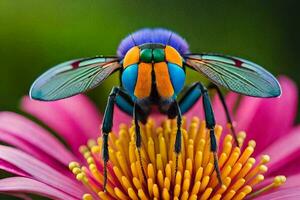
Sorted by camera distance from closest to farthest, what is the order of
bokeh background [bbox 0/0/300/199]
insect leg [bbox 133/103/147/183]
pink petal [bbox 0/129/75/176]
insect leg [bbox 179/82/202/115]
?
1. insect leg [bbox 133/103/147/183]
2. insect leg [bbox 179/82/202/115]
3. pink petal [bbox 0/129/75/176]
4. bokeh background [bbox 0/0/300/199]

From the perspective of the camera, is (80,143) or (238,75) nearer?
(238,75)

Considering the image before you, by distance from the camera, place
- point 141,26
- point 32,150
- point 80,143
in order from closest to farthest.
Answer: point 32,150, point 80,143, point 141,26

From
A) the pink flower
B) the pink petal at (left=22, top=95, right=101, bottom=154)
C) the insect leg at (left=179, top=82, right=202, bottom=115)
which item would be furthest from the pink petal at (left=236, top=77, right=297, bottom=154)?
the pink petal at (left=22, top=95, right=101, bottom=154)

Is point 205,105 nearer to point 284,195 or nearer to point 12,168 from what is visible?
point 284,195

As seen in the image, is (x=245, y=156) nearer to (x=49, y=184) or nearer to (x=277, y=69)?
(x=49, y=184)

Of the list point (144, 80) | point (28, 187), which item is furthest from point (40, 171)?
point (144, 80)

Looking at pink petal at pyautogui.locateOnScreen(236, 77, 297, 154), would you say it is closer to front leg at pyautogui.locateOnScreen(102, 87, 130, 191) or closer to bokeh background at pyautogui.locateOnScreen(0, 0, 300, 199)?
bokeh background at pyautogui.locateOnScreen(0, 0, 300, 199)

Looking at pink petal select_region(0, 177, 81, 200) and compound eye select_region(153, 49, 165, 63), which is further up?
compound eye select_region(153, 49, 165, 63)
